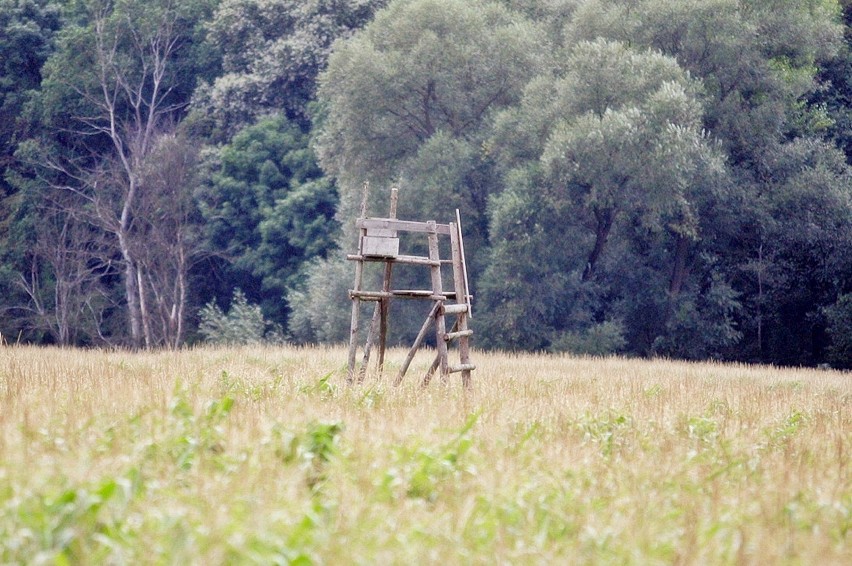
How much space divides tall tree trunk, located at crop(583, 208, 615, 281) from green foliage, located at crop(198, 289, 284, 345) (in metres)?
12.0

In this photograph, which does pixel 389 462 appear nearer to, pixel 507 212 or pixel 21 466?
pixel 21 466

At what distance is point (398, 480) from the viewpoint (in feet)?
23.6

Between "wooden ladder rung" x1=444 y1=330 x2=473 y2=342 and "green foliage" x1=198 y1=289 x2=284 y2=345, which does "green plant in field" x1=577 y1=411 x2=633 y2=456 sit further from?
"green foliage" x1=198 y1=289 x2=284 y2=345

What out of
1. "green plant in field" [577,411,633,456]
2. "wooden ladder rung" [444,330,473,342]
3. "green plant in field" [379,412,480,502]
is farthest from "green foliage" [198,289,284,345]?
"green plant in field" [379,412,480,502]

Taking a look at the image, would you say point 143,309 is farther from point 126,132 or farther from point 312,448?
point 312,448

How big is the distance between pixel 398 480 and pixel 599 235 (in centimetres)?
2871

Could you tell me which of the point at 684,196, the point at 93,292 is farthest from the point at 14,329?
the point at 684,196

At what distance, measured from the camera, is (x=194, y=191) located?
1875 inches

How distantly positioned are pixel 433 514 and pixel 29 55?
4772cm

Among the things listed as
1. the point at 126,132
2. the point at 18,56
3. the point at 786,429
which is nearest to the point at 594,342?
the point at 786,429

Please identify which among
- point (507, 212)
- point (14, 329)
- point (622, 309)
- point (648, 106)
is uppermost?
point (648, 106)

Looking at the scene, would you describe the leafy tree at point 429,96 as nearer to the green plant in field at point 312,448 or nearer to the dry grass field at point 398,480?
the dry grass field at point 398,480

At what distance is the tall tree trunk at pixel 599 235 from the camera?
34.8m

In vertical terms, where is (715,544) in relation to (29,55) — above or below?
below
